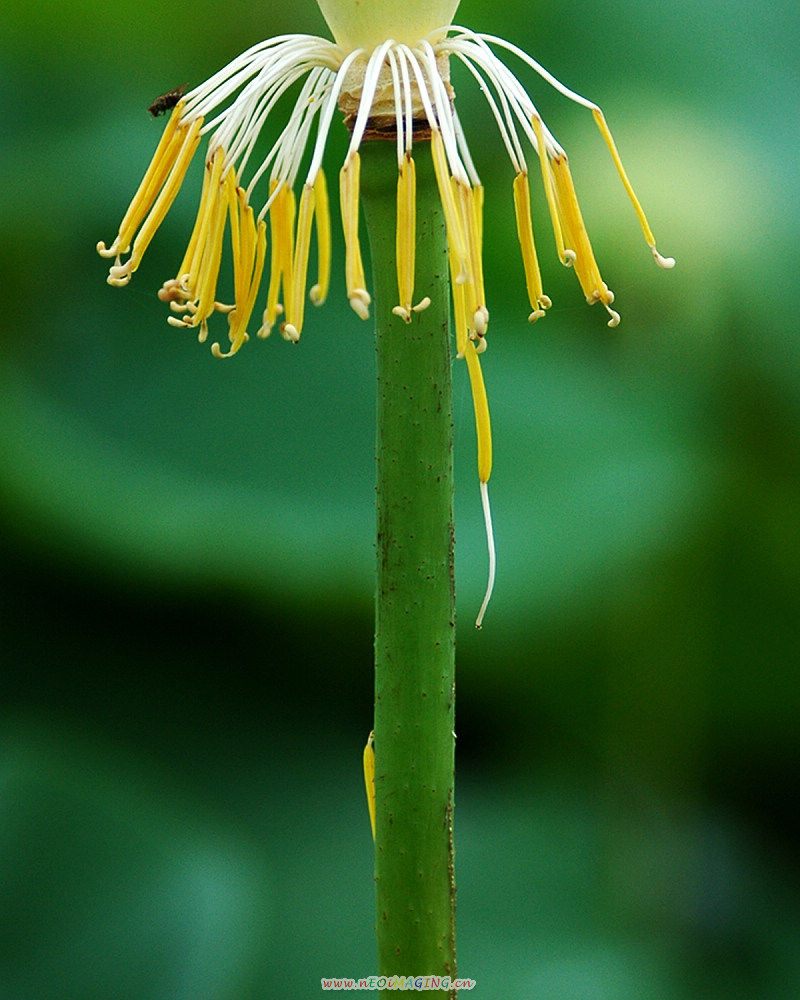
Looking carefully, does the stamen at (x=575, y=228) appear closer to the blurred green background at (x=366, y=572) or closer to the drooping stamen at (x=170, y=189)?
the drooping stamen at (x=170, y=189)

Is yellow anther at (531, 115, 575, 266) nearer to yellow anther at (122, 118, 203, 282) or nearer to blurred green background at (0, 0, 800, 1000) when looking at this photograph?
yellow anther at (122, 118, 203, 282)

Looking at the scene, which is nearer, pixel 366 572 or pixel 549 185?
pixel 549 185

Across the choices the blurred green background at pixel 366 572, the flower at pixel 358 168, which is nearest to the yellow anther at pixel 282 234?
the flower at pixel 358 168

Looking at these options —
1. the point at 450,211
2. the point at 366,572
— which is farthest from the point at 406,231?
the point at 366,572

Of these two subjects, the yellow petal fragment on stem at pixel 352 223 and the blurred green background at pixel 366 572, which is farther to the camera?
the blurred green background at pixel 366 572

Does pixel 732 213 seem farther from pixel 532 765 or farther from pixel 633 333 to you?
pixel 532 765

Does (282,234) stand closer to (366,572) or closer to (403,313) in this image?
(403,313)

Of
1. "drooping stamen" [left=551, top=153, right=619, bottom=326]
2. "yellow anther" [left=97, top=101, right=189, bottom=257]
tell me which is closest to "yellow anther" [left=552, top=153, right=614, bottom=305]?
"drooping stamen" [left=551, top=153, right=619, bottom=326]

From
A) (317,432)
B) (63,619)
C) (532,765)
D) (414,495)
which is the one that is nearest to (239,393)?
(317,432)
